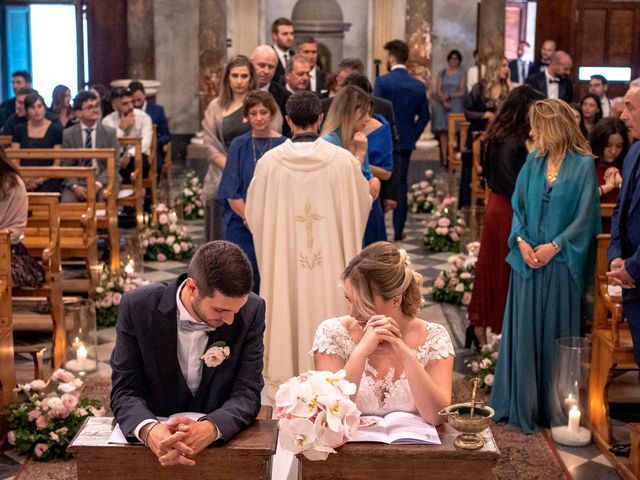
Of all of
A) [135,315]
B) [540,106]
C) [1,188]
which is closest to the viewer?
[135,315]

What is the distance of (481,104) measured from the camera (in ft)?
40.0

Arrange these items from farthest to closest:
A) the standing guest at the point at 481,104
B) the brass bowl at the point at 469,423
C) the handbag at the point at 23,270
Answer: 1. the standing guest at the point at 481,104
2. the handbag at the point at 23,270
3. the brass bowl at the point at 469,423

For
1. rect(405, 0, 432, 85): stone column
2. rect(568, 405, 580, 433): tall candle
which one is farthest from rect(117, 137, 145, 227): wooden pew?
rect(405, 0, 432, 85): stone column

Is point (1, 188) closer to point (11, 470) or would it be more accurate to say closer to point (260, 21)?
point (11, 470)

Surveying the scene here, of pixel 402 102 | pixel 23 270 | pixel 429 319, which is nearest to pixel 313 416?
pixel 23 270

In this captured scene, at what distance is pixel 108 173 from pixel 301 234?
11.3ft

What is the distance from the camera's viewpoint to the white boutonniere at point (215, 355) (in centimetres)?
358

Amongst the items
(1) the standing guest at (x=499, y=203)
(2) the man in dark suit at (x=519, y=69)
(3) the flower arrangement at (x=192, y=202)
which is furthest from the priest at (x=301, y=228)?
(2) the man in dark suit at (x=519, y=69)

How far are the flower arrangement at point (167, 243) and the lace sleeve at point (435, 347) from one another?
6260mm

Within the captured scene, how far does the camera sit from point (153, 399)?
3689 millimetres

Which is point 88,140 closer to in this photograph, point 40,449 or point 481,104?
point 40,449

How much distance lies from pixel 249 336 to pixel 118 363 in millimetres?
438

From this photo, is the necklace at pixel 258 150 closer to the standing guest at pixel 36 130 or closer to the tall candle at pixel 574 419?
the tall candle at pixel 574 419

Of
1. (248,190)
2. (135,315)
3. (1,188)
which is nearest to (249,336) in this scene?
(135,315)
